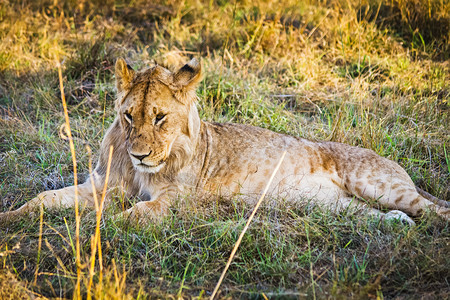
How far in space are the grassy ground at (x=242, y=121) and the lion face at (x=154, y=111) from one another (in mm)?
455

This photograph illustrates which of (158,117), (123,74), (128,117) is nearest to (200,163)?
(158,117)

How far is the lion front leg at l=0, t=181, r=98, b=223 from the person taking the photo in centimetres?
345

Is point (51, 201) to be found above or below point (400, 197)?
below

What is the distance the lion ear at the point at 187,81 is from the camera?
372 cm

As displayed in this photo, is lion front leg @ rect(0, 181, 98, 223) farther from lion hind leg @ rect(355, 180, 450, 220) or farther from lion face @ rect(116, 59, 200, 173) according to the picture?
lion hind leg @ rect(355, 180, 450, 220)

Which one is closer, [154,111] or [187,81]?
[154,111]

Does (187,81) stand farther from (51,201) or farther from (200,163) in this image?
(51,201)

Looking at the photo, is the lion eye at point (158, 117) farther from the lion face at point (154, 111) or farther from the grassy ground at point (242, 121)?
the grassy ground at point (242, 121)

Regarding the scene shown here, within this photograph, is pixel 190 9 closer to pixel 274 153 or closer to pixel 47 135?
pixel 47 135

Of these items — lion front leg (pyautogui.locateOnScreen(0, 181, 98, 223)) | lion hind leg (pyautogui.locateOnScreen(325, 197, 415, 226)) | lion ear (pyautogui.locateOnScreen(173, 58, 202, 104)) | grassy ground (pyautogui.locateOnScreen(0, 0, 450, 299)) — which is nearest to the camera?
grassy ground (pyautogui.locateOnScreen(0, 0, 450, 299))

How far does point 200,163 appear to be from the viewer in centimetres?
396

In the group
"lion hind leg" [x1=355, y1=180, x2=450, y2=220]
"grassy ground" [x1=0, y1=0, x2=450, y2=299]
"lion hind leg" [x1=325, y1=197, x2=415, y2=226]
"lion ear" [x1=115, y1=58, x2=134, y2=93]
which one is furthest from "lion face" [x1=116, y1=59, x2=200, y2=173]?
"lion hind leg" [x1=355, y1=180, x2=450, y2=220]

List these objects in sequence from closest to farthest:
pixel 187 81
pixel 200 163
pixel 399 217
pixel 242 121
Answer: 1. pixel 399 217
2. pixel 187 81
3. pixel 200 163
4. pixel 242 121

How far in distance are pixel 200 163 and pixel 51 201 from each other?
120 cm
